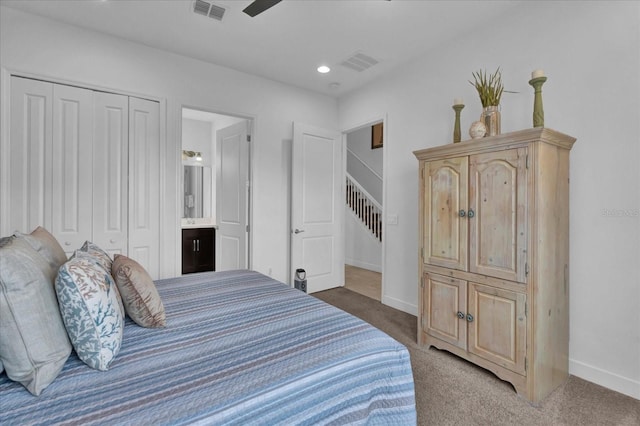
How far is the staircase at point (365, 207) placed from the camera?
5941 mm

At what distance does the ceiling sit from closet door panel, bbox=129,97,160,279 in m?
0.71

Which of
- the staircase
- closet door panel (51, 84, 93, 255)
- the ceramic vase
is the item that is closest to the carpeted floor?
the ceramic vase

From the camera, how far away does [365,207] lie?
615 cm

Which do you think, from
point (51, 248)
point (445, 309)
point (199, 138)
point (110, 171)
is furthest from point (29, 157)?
point (445, 309)

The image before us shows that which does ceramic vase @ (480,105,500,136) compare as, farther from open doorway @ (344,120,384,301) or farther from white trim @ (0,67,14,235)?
white trim @ (0,67,14,235)

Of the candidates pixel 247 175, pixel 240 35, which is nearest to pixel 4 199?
pixel 247 175

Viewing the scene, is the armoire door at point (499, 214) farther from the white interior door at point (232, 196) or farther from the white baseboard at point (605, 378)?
the white interior door at point (232, 196)

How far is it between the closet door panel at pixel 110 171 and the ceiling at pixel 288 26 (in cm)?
67

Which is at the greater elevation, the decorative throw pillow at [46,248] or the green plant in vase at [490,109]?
the green plant in vase at [490,109]

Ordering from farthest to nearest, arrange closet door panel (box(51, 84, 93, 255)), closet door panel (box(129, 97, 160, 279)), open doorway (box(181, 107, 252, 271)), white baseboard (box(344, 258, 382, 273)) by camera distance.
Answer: white baseboard (box(344, 258, 382, 273))
open doorway (box(181, 107, 252, 271))
closet door panel (box(129, 97, 160, 279))
closet door panel (box(51, 84, 93, 255))

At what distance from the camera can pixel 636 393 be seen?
1.92m

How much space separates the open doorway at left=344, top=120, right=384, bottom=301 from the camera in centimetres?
533

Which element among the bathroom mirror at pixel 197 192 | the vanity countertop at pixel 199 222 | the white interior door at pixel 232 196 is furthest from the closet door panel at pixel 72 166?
the bathroom mirror at pixel 197 192

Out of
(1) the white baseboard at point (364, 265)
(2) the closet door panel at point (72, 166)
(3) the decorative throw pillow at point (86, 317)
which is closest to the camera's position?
(3) the decorative throw pillow at point (86, 317)
